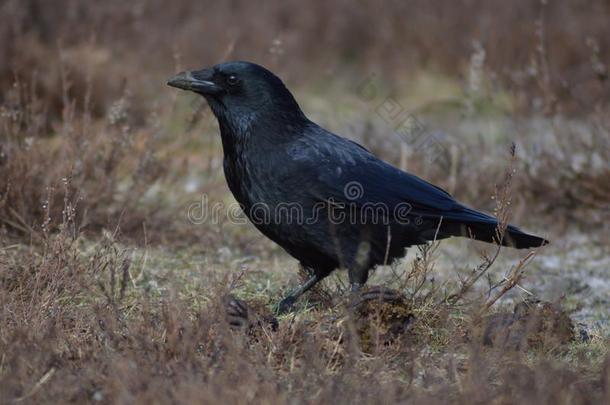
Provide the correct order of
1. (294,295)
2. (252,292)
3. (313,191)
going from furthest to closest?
1. (252,292)
2. (294,295)
3. (313,191)

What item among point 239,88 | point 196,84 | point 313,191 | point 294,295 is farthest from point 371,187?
point 196,84

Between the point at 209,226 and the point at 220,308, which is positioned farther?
the point at 209,226

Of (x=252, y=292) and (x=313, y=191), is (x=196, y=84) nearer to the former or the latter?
(x=313, y=191)

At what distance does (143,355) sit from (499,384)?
1283 millimetres

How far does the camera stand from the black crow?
13.9 feet

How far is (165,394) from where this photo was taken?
3000 millimetres

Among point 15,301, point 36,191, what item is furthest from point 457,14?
point 15,301

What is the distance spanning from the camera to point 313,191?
423cm

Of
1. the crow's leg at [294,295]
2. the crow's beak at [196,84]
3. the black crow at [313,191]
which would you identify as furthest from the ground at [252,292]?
the crow's beak at [196,84]

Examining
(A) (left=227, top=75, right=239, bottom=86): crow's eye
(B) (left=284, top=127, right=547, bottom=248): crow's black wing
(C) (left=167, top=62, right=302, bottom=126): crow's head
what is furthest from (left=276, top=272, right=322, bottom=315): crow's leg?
(A) (left=227, top=75, right=239, bottom=86): crow's eye

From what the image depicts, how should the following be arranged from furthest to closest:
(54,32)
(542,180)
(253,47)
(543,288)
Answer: (253,47) → (54,32) → (542,180) → (543,288)

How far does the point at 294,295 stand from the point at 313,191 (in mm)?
530

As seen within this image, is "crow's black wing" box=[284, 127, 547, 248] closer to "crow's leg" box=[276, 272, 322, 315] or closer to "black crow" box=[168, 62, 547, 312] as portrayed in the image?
"black crow" box=[168, 62, 547, 312]

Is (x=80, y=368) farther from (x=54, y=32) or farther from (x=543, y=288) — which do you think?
(x=54, y=32)
